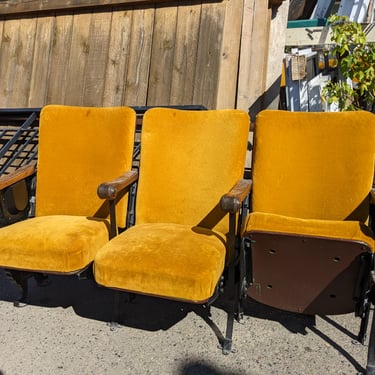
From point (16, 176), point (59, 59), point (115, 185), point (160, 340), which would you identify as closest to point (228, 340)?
point (160, 340)

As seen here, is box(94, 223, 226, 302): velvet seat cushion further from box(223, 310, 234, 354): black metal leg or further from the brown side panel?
box(223, 310, 234, 354): black metal leg

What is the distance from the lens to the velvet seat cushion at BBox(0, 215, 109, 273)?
1.50 meters

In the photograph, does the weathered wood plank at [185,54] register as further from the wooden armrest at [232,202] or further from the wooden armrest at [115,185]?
the wooden armrest at [232,202]

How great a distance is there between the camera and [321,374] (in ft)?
4.58

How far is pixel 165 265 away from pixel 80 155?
102cm

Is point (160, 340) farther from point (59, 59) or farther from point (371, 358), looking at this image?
point (59, 59)

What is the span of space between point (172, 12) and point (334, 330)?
245cm

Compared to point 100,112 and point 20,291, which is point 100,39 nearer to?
point 100,112

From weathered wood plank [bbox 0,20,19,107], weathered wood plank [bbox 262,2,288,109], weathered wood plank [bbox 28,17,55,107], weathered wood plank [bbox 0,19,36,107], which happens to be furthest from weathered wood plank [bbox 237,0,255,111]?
weathered wood plank [bbox 0,20,19,107]

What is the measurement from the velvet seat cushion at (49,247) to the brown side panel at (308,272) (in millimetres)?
719

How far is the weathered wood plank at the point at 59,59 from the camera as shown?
3.11 m

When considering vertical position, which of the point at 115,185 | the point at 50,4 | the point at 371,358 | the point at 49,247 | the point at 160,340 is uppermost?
the point at 50,4

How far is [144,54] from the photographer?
114 inches

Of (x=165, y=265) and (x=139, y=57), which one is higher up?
(x=139, y=57)
